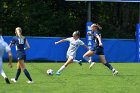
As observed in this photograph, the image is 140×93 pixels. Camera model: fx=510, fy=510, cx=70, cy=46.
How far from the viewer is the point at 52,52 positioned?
3241cm

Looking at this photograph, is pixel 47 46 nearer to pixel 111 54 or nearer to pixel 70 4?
pixel 111 54

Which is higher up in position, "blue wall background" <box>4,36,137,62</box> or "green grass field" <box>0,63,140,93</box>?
"green grass field" <box>0,63,140,93</box>

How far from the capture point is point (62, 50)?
3262cm

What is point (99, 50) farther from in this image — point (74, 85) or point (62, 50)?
point (62, 50)

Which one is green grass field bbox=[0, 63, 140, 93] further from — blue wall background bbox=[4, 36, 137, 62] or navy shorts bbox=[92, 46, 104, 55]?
blue wall background bbox=[4, 36, 137, 62]

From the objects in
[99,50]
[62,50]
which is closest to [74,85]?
[99,50]

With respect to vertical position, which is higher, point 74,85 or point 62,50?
point 74,85

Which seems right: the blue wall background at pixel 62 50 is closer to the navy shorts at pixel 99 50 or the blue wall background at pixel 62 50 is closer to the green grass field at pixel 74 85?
the navy shorts at pixel 99 50

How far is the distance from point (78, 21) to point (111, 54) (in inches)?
313

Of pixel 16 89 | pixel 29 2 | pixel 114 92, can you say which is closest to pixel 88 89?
pixel 114 92

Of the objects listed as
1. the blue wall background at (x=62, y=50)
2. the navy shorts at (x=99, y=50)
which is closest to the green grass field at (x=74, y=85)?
the navy shorts at (x=99, y=50)

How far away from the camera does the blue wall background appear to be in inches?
1266

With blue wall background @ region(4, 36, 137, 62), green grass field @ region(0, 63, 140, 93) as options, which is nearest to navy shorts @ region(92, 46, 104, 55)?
green grass field @ region(0, 63, 140, 93)

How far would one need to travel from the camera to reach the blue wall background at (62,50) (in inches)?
1266
